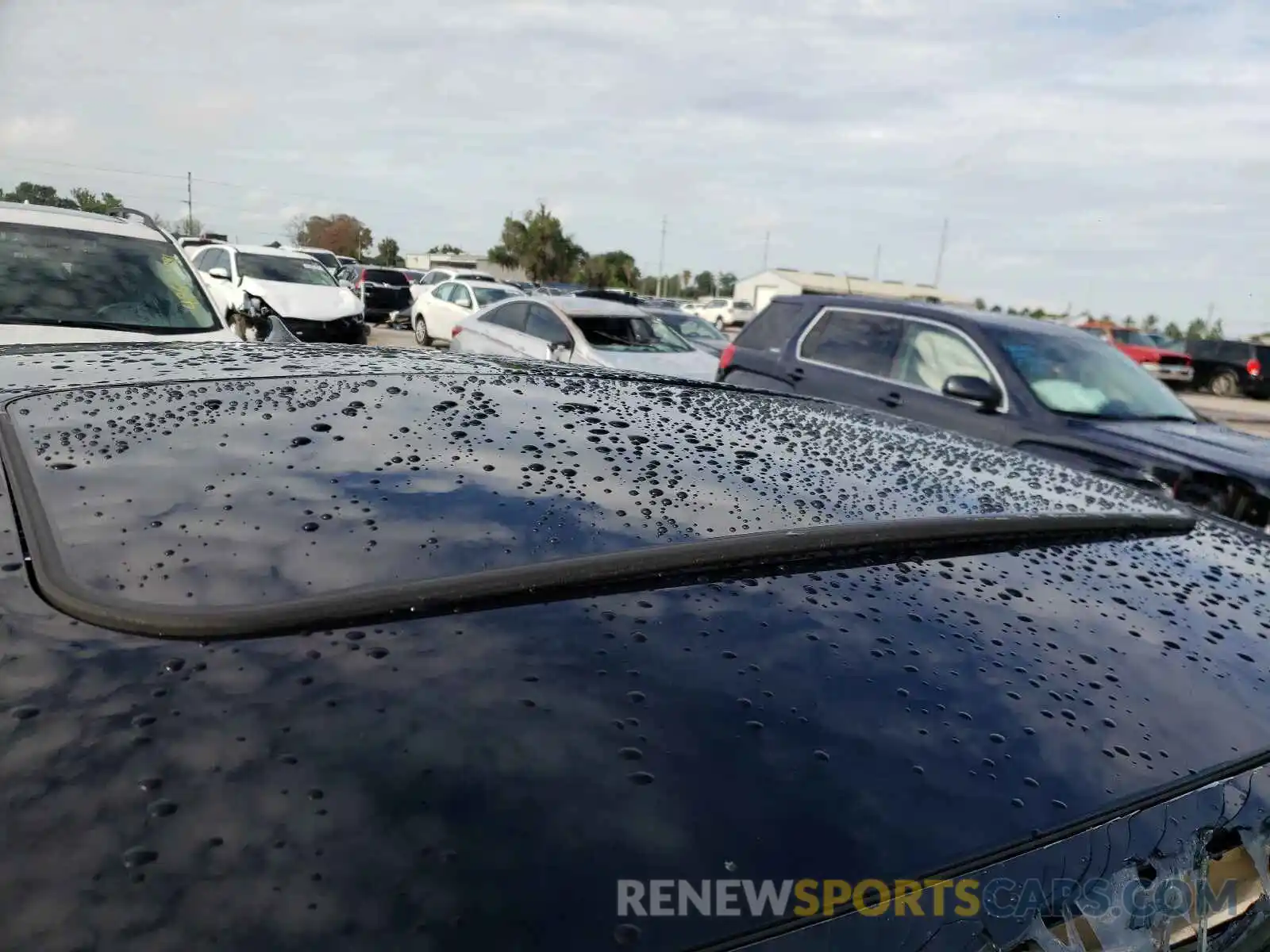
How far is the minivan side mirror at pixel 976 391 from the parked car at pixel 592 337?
13.5ft

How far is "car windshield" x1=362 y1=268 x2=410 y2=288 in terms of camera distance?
86.3 ft

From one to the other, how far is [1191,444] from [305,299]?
11952mm

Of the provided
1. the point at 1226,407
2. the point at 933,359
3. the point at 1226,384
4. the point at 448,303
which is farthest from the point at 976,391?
the point at 1226,384

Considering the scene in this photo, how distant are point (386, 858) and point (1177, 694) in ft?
3.33

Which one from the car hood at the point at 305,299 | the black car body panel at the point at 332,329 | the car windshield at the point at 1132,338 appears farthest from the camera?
the car windshield at the point at 1132,338

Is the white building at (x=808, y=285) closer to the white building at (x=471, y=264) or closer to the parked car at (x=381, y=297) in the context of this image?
the white building at (x=471, y=264)

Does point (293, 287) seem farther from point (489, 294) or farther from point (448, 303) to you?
Answer: point (489, 294)

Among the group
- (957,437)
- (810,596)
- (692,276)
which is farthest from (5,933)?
(692,276)

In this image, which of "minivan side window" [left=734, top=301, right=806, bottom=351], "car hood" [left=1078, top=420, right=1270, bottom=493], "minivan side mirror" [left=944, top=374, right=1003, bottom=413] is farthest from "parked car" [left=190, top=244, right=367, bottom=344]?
"car hood" [left=1078, top=420, right=1270, bottom=493]

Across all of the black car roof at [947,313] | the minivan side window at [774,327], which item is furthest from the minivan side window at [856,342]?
the minivan side window at [774,327]

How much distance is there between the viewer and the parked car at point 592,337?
396 inches

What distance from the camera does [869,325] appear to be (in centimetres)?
715

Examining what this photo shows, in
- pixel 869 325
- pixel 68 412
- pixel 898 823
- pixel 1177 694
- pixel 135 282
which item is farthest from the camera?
pixel 869 325

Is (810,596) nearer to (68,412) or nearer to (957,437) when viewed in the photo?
(68,412)
